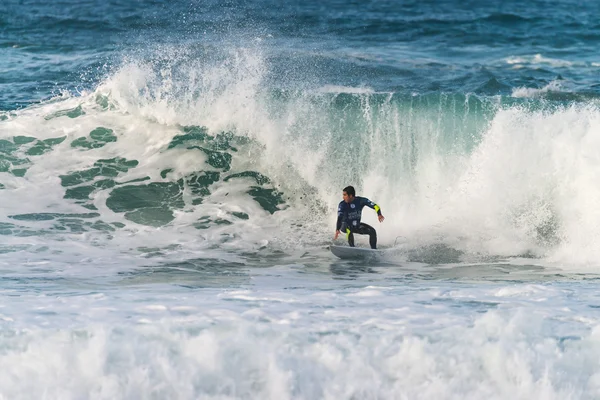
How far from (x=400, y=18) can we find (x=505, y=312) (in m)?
23.8

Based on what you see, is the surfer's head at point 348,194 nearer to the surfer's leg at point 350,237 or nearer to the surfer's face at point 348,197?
the surfer's face at point 348,197

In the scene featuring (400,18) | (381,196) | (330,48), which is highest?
(400,18)

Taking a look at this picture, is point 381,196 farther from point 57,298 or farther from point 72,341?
point 72,341

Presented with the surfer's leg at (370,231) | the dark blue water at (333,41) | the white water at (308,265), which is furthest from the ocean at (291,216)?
the surfer's leg at (370,231)

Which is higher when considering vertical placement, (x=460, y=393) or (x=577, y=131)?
(x=577, y=131)

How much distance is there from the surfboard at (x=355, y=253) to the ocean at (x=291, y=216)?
194 mm

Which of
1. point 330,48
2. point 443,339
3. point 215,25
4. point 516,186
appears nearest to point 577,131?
point 516,186

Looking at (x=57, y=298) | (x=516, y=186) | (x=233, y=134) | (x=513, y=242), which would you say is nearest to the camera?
(x=57, y=298)

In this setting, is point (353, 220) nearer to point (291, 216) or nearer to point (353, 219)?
point (353, 219)

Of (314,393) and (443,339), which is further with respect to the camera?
(443,339)

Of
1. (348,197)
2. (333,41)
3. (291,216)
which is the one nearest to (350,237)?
(348,197)

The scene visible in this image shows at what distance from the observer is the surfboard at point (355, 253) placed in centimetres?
1248

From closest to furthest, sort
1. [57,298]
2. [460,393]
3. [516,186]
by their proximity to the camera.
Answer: [460,393], [57,298], [516,186]

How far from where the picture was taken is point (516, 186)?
14.1 meters
